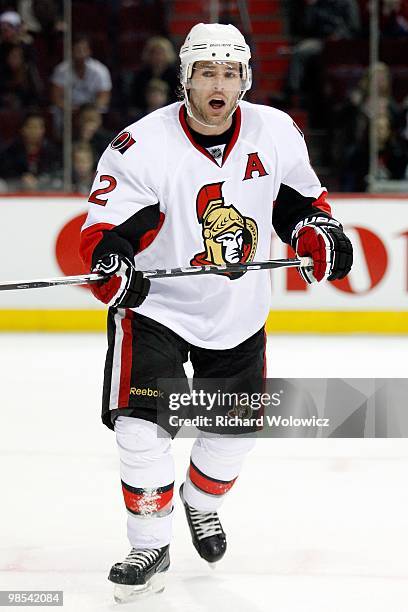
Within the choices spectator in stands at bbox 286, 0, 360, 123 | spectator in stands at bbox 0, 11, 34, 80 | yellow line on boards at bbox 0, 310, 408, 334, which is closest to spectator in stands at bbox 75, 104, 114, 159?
spectator in stands at bbox 0, 11, 34, 80

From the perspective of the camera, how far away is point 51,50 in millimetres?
6465

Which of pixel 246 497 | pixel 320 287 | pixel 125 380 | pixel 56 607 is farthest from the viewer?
pixel 320 287

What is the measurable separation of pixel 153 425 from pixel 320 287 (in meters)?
3.72

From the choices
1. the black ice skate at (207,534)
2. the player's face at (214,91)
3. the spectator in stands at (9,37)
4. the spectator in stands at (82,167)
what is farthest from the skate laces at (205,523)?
the spectator in stands at (9,37)

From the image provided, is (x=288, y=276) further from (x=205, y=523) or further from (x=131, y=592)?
(x=131, y=592)

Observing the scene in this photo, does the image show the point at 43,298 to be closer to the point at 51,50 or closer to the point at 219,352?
the point at 51,50

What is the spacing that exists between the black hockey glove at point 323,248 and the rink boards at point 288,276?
3.50m

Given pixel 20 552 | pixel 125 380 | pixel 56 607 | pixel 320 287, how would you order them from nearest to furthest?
1. pixel 56 607
2. pixel 125 380
3. pixel 20 552
4. pixel 320 287

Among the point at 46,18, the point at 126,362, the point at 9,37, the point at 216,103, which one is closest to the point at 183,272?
the point at 126,362

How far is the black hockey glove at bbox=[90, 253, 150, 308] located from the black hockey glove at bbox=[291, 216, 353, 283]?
359 millimetres

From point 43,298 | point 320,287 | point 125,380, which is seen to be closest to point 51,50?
point 43,298

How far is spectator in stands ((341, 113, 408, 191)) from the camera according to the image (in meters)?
6.16

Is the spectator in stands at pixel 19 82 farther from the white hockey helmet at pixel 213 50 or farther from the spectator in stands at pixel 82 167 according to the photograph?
the white hockey helmet at pixel 213 50

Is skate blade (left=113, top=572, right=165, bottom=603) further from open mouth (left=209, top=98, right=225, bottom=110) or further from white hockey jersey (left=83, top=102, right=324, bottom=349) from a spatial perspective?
open mouth (left=209, top=98, right=225, bottom=110)
